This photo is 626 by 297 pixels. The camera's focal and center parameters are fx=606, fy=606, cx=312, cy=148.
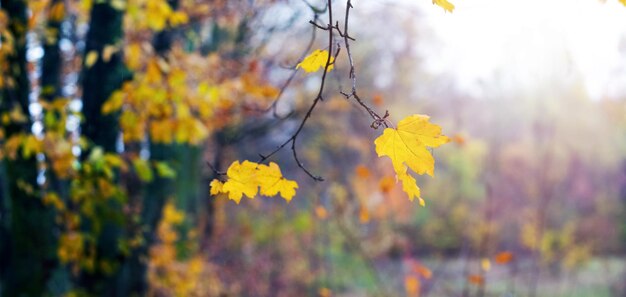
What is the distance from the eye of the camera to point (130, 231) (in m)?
5.10

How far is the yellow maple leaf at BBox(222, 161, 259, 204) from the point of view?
4.38ft

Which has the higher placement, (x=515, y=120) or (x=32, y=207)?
(x=515, y=120)

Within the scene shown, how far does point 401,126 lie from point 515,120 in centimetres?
1890

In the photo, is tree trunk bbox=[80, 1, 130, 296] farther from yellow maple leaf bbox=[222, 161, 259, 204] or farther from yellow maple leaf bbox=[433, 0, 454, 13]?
yellow maple leaf bbox=[433, 0, 454, 13]

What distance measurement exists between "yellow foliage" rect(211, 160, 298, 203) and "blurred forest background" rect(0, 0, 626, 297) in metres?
0.31

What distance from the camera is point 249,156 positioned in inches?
590

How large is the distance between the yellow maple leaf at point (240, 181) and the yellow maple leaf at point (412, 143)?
0.31m

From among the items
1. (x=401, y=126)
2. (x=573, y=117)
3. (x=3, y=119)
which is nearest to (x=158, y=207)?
(x=3, y=119)

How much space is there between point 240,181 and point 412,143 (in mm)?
395

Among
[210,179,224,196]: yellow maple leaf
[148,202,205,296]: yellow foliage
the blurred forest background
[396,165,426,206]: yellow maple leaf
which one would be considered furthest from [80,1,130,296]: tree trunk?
[396,165,426,206]: yellow maple leaf

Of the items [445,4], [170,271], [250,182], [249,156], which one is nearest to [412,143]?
[445,4]

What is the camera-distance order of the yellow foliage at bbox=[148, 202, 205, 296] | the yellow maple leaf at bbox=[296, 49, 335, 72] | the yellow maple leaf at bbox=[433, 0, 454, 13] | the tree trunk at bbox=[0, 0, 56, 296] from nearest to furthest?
the yellow maple leaf at bbox=[433, 0, 454, 13]
the yellow maple leaf at bbox=[296, 49, 335, 72]
the tree trunk at bbox=[0, 0, 56, 296]
the yellow foliage at bbox=[148, 202, 205, 296]

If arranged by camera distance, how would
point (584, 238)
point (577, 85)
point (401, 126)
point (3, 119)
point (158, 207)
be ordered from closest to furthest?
point (401, 126) < point (3, 119) < point (158, 207) < point (577, 85) < point (584, 238)

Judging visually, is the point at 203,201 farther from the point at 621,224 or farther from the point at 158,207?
the point at 621,224
